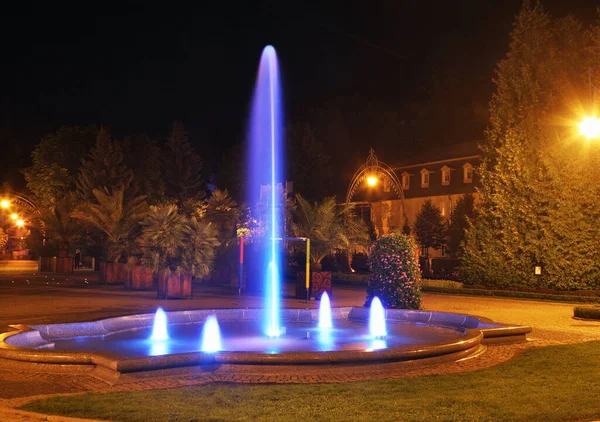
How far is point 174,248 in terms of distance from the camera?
25.8 metres

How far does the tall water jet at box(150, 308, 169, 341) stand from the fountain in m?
0.02

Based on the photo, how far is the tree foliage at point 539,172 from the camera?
29.6m

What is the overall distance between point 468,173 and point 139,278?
35683mm

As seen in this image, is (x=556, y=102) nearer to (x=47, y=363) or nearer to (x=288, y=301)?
(x=288, y=301)

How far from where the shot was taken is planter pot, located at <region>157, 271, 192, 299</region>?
26.1 metres

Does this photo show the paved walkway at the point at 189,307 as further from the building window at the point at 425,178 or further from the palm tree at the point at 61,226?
the building window at the point at 425,178

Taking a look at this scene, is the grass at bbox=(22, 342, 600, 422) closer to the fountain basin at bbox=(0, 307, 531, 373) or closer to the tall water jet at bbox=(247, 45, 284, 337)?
the fountain basin at bbox=(0, 307, 531, 373)

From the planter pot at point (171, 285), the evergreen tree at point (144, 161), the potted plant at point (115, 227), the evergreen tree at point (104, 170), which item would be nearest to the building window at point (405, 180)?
the evergreen tree at point (144, 161)

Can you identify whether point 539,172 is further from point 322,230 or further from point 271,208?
point 271,208

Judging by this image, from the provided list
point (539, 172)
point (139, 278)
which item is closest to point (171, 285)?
point (139, 278)

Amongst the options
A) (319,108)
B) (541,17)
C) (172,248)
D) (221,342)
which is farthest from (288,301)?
(319,108)

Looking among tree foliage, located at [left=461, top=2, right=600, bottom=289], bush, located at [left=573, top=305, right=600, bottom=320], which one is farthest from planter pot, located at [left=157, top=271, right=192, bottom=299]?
tree foliage, located at [left=461, top=2, right=600, bottom=289]

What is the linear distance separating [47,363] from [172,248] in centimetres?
1521

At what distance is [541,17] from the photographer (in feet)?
107
